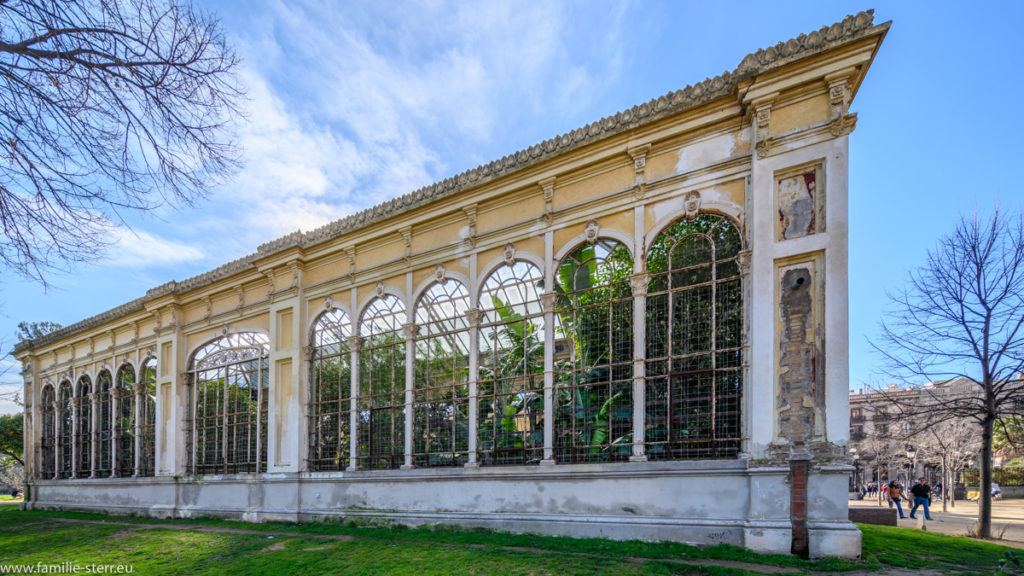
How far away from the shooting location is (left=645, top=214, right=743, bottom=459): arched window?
845 centimetres

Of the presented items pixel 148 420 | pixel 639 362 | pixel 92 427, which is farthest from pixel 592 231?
pixel 92 427

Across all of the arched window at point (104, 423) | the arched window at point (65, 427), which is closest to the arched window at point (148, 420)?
the arched window at point (104, 423)

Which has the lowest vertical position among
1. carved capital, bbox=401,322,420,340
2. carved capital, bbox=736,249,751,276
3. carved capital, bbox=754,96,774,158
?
carved capital, bbox=401,322,420,340

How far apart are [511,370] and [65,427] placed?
22.4 m

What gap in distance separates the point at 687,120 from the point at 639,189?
1283 millimetres

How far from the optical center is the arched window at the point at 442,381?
11.4 meters

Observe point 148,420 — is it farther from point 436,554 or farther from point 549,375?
point 549,375

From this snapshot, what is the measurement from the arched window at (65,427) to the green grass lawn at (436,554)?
11869mm

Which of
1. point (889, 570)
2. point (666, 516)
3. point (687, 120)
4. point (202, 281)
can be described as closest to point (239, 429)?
point (202, 281)

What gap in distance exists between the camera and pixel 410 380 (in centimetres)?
1216

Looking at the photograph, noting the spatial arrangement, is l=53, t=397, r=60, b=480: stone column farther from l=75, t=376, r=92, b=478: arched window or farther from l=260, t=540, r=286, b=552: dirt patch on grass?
l=260, t=540, r=286, b=552: dirt patch on grass

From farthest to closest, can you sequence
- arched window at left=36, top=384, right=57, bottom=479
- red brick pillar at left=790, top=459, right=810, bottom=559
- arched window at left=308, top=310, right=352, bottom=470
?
arched window at left=36, top=384, right=57, bottom=479 → arched window at left=308, top=310, right=352, bottom=470 → red brick pillar at left=790, top=459, right=810, bottom=559

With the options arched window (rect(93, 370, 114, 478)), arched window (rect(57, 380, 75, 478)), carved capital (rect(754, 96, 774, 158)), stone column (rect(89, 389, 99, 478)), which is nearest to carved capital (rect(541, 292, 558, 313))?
carved capital (rect(754, 96, 774, 158))

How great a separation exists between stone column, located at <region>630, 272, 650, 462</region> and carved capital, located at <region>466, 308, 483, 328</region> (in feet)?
10.6
